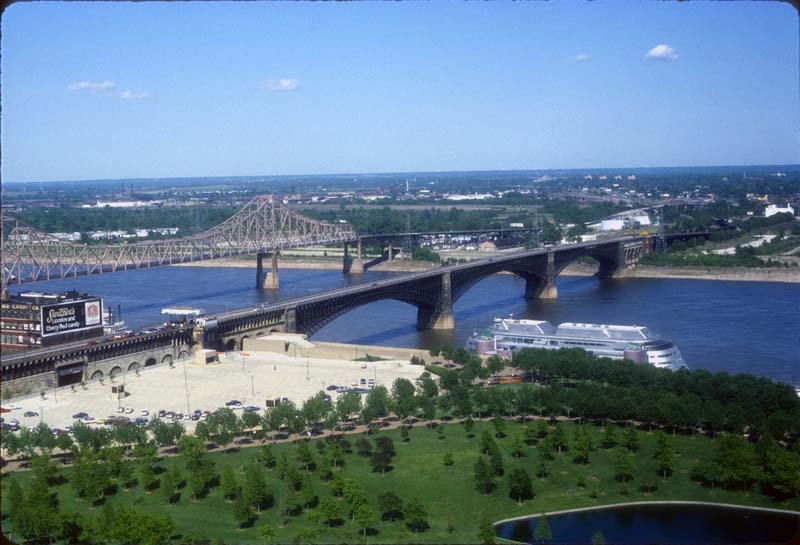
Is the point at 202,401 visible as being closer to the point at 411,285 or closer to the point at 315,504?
the point at 315,504

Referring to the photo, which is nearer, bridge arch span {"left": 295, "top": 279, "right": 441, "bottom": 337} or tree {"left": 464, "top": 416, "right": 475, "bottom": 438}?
tree {"left": 464, "top": 416, "right": 475, "bottom": 438}

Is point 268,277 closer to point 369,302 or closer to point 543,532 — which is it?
point 369,302

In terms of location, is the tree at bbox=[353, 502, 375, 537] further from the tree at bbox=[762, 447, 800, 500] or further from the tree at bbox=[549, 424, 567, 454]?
the tree at bbox=[762, 447, 800, 500]

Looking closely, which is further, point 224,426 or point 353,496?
point 224,426

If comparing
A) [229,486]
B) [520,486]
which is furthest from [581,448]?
[229,486]

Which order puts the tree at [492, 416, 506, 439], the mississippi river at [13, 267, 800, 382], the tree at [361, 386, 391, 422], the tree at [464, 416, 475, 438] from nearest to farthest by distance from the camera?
the tree at [492, 416, 506, 439] < the tree at [464, 416, 475, 438] < the tree at [361, 386, 391, 422] < the mississippi river at [13, 267, 800, 382]

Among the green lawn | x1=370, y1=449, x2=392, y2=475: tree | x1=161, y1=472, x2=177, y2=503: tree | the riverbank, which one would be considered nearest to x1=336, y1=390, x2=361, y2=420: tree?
the green lawn

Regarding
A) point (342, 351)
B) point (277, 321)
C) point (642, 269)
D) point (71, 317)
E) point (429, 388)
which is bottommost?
point (642, 269)
